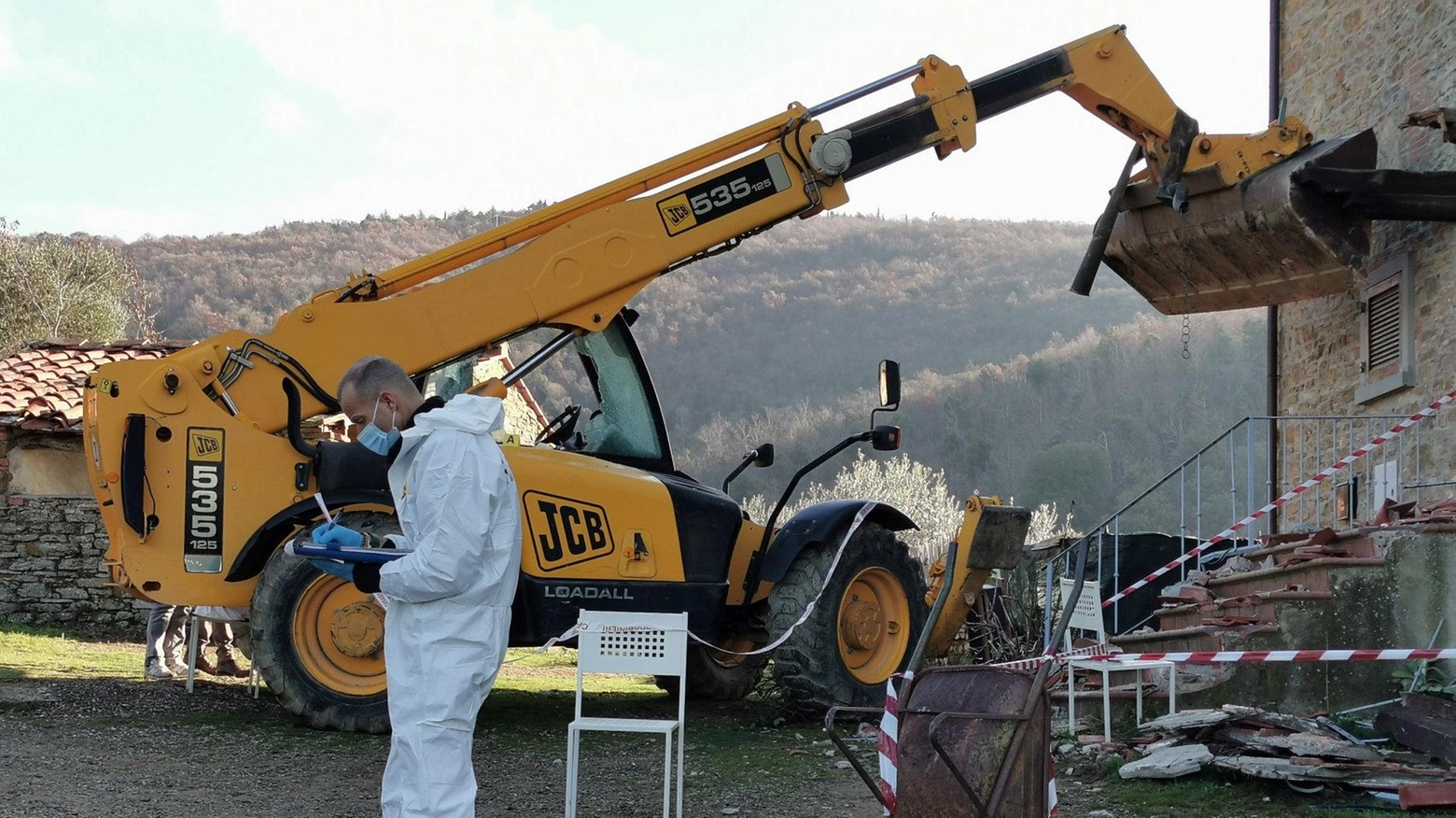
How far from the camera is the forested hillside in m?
51.8

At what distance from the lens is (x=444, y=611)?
473cm

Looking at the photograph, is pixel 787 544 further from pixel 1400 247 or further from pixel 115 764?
pixel 1400 247

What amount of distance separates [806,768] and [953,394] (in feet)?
160

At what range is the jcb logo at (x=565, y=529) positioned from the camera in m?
8.43

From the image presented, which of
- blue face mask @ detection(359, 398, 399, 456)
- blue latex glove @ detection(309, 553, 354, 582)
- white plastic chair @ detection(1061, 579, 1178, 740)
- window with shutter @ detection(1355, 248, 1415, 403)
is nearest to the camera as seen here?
blue face mask @ detection(359, 398, 399, 456)

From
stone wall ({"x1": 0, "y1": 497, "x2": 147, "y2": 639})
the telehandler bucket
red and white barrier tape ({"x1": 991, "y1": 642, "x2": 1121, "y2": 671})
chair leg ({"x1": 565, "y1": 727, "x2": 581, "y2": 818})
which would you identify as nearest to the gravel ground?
chair leg ({"x1": 565, "y1": 727, "x2": 581, "y2": 818})

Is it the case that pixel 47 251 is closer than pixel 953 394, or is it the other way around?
pixel 47 251

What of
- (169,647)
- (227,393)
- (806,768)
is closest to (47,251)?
(169,647)

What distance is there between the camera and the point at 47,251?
35.3 m

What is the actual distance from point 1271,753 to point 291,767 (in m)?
4.77

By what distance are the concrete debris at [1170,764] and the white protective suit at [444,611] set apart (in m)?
3.68

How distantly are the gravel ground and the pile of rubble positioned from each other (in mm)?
1513

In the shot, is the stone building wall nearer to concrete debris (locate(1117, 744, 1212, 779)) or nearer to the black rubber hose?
the black rubber hose

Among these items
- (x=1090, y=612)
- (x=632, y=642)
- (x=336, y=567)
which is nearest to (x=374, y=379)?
(x=336, y=567)
